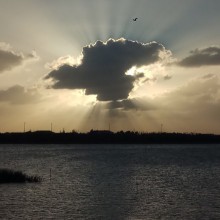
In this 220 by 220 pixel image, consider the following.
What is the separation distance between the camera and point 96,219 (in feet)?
148

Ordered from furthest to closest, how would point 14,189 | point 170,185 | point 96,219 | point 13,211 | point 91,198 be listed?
1. point 170,185
2. point 14,189
3. point 91,198
4. point 13,211
5. point 96,219

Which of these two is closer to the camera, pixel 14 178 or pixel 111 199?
pixel 111 199

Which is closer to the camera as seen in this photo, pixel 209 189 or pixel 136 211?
pixel 136 211

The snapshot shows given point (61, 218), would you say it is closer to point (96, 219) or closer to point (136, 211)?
point (96, 219)

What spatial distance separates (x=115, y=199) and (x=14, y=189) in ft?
53.5

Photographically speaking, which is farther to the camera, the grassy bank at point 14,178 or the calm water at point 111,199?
the grassy bank at point 14,178

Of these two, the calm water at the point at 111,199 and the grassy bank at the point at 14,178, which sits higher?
the grassy bank at the point at 14,178

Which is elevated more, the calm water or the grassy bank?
the grassy bank

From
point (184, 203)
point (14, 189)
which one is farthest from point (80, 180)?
point (184, 203)

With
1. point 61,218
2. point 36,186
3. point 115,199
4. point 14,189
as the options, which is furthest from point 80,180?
point 61,218

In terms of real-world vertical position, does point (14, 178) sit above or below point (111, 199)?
above

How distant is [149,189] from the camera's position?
69.5 metres

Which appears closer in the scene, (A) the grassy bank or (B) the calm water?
(B) the calm water

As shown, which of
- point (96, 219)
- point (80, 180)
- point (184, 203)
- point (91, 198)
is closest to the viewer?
point (96, 219)
